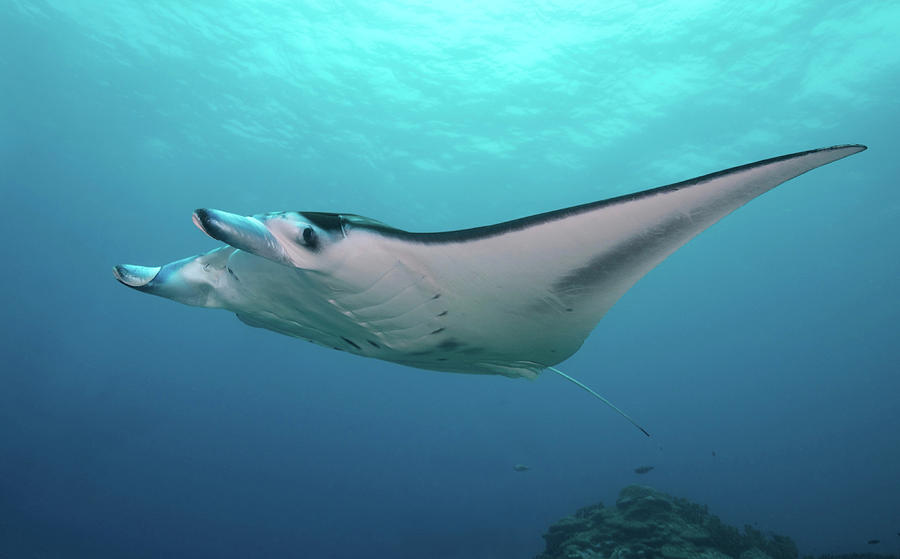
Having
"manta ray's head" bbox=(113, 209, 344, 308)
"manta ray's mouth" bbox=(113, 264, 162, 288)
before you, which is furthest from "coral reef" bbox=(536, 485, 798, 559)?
"manta ray's mouth" bbox=(113, 264, 162, 288)

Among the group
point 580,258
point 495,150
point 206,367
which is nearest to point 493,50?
point 495,150

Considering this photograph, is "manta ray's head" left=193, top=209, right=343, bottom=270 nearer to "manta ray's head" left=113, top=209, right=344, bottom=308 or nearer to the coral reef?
"manta ray's head" left=113, top=209, right=344, bottom=308

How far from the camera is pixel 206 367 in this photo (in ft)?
151

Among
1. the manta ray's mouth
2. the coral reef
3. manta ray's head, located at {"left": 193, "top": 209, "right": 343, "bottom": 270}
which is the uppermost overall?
manta ray's head, located at {"left": 193, "top": 209, "right": 343, "bottom": 270}

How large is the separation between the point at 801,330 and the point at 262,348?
49133 mm

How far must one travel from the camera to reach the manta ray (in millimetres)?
1596

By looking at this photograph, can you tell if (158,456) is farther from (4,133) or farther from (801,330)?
(801,330)

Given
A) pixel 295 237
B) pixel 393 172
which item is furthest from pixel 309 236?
pixel 393 172

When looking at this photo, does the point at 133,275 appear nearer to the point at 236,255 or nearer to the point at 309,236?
the point at 236,255

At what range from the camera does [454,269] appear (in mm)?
1997

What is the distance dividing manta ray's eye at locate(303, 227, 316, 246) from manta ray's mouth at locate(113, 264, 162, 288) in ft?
3.48

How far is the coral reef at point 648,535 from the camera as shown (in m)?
5.82

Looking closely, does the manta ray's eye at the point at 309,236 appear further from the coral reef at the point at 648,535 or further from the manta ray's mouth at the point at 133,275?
the coral reef at the point at 648,535

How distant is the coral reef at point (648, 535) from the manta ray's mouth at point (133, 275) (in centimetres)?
631
